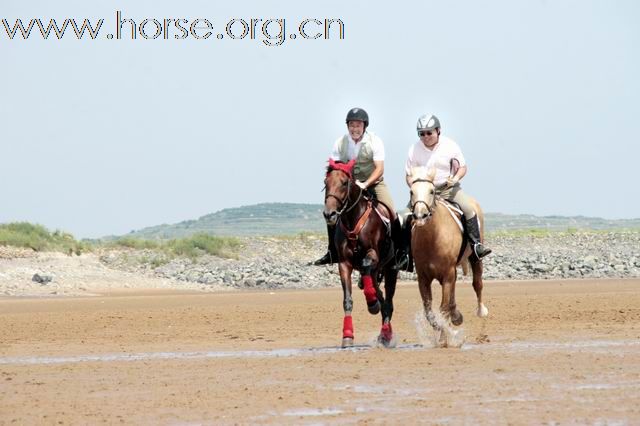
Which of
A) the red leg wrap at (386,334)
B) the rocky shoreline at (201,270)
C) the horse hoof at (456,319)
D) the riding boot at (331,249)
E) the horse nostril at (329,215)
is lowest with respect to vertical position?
the rocky shoreline at (201,270)

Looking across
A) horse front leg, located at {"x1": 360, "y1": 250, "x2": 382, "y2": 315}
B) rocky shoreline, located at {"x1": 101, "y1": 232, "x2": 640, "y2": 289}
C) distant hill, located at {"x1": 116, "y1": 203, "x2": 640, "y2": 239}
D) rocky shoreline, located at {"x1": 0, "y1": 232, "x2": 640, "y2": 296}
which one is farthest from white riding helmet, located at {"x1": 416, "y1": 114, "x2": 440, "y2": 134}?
distant hill, located at {"x1": 116, "y1": 203, "x2": 640, "y2": 239}

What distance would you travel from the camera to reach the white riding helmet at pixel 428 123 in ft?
52.5

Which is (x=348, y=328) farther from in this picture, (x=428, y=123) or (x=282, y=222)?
(x=282, y=222)

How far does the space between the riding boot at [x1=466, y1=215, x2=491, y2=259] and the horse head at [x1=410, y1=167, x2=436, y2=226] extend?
2.90 feet

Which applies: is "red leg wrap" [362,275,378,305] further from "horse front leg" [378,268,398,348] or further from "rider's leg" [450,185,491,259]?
"rider's leg" [450,185,491,259]

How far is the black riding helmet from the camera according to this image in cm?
1614

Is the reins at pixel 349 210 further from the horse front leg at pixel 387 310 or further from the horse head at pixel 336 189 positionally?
the horse front leg at pixel 387 310

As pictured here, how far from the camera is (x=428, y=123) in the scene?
52.5 feet

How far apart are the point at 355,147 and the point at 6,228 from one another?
98.9 feet

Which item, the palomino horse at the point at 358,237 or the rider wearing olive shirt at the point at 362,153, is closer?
the palomino horse at the point at 358,237

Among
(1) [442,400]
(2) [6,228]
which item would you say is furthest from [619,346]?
(2) [6,228]

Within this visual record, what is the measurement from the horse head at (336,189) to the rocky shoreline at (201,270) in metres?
17.9

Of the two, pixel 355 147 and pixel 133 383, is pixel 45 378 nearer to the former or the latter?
pixel 133 383

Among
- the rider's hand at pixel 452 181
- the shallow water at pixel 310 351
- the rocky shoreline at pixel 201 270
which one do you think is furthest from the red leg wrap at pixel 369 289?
the rocky shoreline at pixel 201 270
